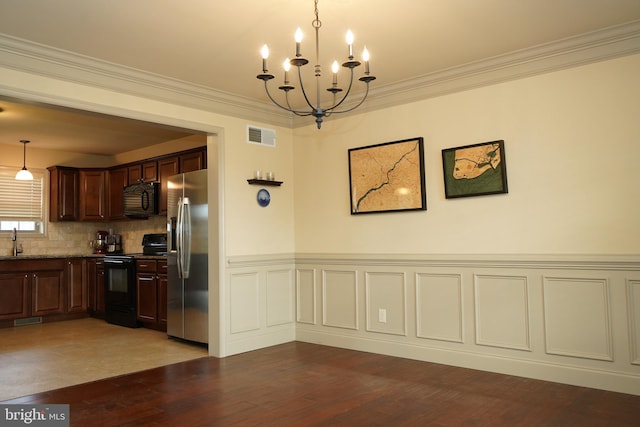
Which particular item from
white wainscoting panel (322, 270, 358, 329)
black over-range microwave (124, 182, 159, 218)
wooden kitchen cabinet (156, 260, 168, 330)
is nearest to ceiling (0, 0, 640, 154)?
white wainscoting panel (322, 270, 358, 329)

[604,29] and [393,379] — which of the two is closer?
[604,29]

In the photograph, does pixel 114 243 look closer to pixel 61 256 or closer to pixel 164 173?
pixel 61 256

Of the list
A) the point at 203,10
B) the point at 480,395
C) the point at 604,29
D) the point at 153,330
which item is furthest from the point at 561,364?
the point at 153,330

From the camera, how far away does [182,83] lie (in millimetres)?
4559

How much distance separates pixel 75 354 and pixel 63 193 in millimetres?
3400

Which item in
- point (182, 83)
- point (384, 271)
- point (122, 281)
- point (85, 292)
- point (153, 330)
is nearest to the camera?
point (182, 83)

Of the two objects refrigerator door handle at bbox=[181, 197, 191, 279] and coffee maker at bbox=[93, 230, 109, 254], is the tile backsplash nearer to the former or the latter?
coffee maker at bbox=[93, 230, 109, 254]

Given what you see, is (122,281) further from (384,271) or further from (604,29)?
(604,29)

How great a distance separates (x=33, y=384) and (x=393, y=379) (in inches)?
114

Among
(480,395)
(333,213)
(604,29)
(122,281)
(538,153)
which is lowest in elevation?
(480,395)

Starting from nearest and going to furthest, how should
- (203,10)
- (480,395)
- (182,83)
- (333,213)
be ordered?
(203,10) < (480,395) < (182,83) < (333,213)

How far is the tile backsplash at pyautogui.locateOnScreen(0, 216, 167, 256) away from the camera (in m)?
7.39

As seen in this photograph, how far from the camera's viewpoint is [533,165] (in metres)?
3.99

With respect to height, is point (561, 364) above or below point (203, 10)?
below
